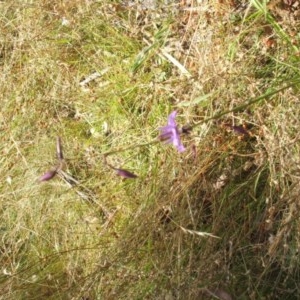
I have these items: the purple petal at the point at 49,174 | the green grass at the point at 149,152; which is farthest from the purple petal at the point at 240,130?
the purple petal at the point at 49,174

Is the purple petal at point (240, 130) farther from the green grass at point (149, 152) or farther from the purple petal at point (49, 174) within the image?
the purple petal at point (49, 174)

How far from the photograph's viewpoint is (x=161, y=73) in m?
2.30

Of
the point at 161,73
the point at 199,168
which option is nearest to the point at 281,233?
the point at 199,168

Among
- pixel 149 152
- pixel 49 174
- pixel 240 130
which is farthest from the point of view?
pixel 149 152

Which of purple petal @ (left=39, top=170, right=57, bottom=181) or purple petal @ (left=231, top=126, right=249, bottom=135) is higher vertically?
purple petal @ (left=39, top=170, right=57, bottom=181)

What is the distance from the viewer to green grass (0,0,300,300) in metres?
1.97

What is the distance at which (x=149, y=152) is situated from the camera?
7.36ft

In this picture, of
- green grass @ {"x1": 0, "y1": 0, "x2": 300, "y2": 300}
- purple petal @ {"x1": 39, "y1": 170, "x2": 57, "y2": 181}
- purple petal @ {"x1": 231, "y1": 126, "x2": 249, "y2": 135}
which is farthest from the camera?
green grass @ {"x1": 0, "y1": 0, "x2": 300, "y2": 300}

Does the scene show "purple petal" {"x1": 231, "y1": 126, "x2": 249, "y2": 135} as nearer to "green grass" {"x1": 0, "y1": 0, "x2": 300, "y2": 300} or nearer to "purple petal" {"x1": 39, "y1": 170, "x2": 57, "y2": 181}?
"green grass" {"x1": 0, "y1": 0, "x2": 300, "y2": 300}

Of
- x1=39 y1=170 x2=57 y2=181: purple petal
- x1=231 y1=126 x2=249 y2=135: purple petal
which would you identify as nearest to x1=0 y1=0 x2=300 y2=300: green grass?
x1=231 y1=126 x2=249 y2=135: purple petal

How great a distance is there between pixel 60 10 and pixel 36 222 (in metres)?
0.84

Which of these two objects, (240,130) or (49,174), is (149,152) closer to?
(240,130)

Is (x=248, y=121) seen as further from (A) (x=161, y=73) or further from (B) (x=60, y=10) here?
(B) (x=60, y=10)

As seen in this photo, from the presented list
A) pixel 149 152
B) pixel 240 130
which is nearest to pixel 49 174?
pixel 240 130
